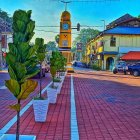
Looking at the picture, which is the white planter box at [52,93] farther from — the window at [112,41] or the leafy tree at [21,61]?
the window at [112,41]

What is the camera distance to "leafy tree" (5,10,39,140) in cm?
559

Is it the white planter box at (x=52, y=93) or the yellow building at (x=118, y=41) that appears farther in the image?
the yellow building at (x=118, y=41)

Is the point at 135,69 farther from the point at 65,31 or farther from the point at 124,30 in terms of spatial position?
the point at 124,30

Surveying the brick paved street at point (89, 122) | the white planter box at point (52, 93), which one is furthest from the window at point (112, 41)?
the white planter box at point (52, 93)

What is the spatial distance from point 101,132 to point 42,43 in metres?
4.88

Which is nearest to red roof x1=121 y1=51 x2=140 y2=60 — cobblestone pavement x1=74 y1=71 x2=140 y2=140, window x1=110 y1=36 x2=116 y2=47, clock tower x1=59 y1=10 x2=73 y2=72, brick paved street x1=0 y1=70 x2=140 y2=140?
window x1=110 y1=36 x2=116 y2=47

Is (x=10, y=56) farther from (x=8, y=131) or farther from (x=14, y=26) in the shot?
A: (x=8, y=131)

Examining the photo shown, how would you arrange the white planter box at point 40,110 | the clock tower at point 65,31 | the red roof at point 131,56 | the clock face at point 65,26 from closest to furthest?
the white planter box at point 40,110, the clock face at point 65,26, the clock tower at point 65,31, the red roof at point 131,56

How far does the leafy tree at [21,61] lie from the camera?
5590 mm

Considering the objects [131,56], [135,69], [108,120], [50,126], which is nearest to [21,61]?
[50,126]

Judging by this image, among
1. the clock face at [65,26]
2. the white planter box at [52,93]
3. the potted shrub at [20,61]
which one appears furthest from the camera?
the clock face at [65,26]

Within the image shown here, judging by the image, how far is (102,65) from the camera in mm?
64312

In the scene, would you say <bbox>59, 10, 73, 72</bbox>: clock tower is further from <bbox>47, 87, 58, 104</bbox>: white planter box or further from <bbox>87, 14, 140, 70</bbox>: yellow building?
<bbox>47, 87, 58, 104</bbox>: white planter box

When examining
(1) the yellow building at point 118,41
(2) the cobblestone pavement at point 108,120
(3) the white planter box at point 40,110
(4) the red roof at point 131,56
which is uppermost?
(1) the yellow building at point 118,41
